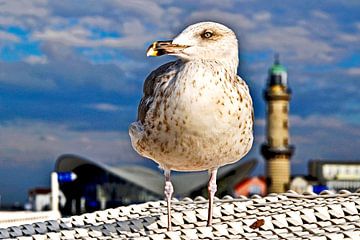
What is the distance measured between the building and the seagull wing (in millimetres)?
33636

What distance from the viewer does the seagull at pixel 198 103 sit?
4.61 m

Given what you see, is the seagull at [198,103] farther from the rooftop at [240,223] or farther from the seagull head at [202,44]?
the rooftop at [240,223]

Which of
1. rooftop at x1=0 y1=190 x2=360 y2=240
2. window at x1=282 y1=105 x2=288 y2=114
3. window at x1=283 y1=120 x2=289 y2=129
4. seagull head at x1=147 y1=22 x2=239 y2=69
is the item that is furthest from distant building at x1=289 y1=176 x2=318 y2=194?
seagull head at x1=147 y1=22 x2=239 y2=69

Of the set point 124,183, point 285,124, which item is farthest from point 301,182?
point 124,183

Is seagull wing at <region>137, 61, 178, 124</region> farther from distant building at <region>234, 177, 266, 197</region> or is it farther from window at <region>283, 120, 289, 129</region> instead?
distant building at <region>234, 177, 266, 197</region>

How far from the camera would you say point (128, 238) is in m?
5.35

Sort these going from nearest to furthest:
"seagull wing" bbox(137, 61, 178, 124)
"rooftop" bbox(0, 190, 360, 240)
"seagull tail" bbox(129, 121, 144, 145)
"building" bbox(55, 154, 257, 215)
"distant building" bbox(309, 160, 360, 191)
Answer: "seagull wing" bbox(137, 61, 178, 124) < "seagull tail" bbox(129, 121, 144, 145) < "rooftop" bbox(0, 190, 360, 240) < "building" bbox(55, 154, 257, 215) < "distant building" bbox(309, 160, 360, 191)

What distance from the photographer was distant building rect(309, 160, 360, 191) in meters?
58.8

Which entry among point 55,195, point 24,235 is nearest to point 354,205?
point 24,235

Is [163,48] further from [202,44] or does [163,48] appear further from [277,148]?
[277,148]

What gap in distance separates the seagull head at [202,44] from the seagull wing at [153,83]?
0.17 meters

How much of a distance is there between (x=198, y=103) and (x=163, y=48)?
1.24 feet

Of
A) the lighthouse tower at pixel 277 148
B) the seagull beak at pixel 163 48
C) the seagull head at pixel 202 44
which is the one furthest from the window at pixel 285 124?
the seagull beak at pixel 163 48

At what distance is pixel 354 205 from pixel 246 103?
55.1 inches
